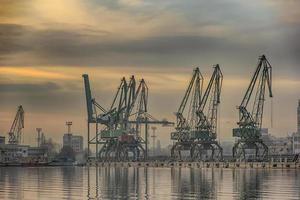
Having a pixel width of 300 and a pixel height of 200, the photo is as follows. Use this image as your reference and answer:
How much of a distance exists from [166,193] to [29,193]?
12640mm

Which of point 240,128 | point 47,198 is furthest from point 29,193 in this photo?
point 240,128

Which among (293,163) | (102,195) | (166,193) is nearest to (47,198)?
(102,195)

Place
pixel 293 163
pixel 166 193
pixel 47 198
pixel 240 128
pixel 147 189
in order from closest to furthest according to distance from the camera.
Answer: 1. pixel 47 198
2. pixel 166 193
3. pixel 147 189
4. pixel 293 163
5. pixel 240 128

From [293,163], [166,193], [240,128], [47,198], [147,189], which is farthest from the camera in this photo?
[240,128]

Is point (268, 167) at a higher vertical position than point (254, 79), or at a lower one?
lower

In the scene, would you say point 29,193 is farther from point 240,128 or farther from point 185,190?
point 240,128

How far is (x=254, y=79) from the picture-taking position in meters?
191

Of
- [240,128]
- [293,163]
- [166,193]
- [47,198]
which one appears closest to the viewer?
[47,198]

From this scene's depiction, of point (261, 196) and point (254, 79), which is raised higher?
point (254, 79)

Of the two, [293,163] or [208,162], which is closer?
[293,163]

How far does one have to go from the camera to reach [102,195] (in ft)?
212

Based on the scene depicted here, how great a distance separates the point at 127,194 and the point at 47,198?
7359mm

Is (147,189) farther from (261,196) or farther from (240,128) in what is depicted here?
(240,128)

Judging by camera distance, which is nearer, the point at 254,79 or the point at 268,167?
the point at 268,167
